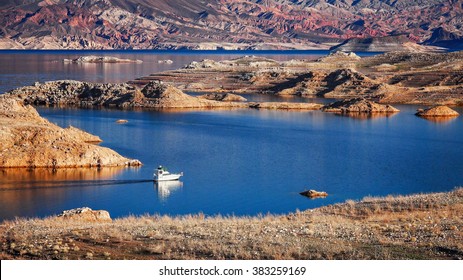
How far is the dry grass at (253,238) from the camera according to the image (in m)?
22.5

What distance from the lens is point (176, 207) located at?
36812mm

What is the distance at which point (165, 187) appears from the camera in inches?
1631

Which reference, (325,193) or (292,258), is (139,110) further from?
(292,258)

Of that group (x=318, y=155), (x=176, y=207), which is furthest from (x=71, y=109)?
(x=176, y=207)

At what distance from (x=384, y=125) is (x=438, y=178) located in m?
32.0

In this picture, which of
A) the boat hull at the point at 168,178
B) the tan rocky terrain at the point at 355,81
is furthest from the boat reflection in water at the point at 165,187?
the tan rocky terrain at the point at 355,81

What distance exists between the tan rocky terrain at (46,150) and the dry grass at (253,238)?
1698 cm

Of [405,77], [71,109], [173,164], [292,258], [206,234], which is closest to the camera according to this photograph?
[292,258]

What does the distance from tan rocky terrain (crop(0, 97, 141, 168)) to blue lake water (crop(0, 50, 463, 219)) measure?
4.23 ft

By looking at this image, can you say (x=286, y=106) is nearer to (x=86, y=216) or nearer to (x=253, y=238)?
(x=86, y=216)

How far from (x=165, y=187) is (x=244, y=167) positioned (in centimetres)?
810

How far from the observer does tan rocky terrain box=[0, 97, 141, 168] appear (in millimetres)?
46438

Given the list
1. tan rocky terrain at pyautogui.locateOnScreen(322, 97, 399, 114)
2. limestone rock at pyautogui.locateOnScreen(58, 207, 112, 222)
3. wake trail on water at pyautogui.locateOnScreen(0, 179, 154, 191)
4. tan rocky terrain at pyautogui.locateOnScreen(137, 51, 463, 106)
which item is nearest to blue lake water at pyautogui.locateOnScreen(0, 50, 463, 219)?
wake trail on water at pyautogui.locateOnScreen(0, 179, 154, 191)

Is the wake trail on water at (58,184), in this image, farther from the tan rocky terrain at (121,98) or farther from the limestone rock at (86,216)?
the tan rocky terrain at (121,98)
